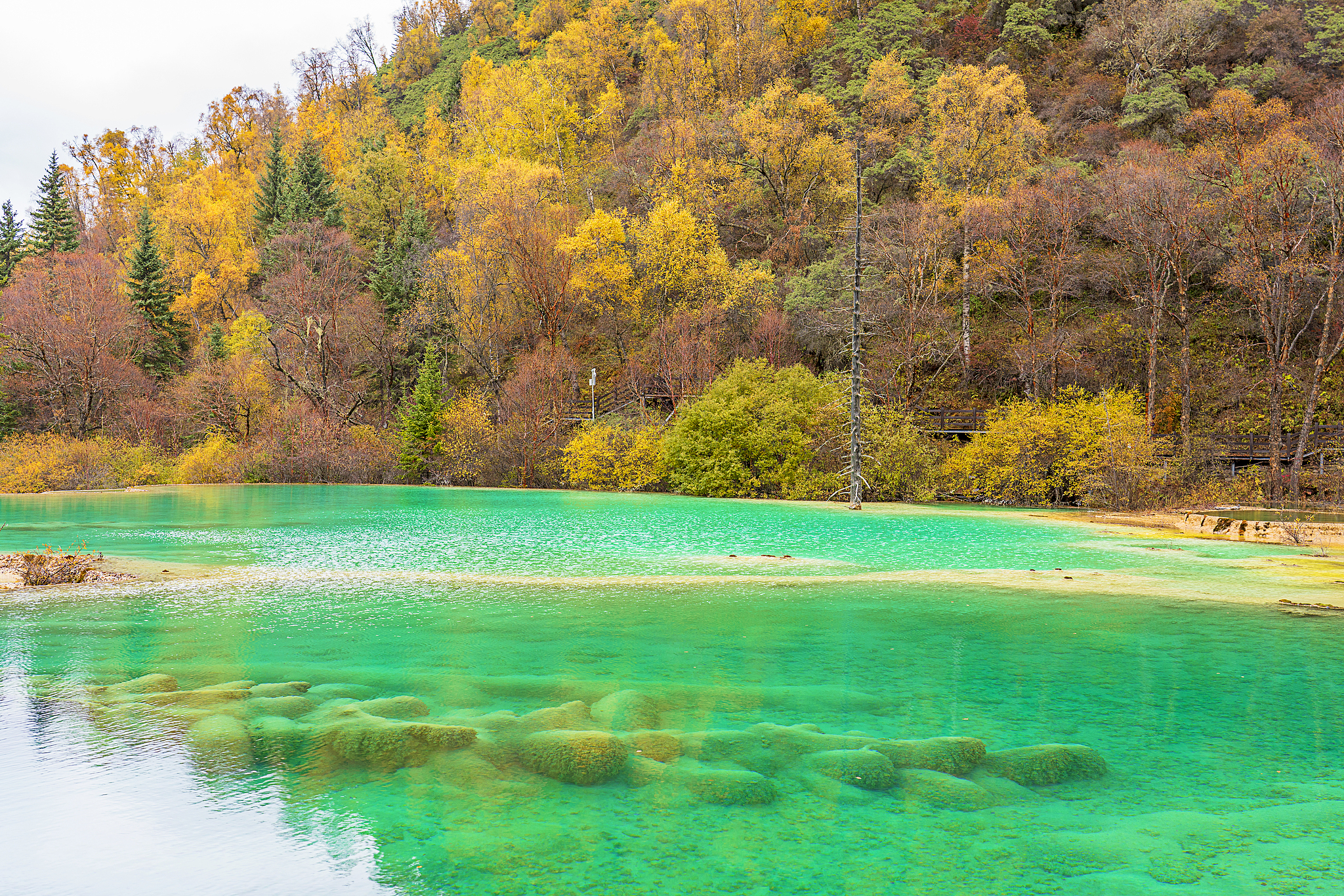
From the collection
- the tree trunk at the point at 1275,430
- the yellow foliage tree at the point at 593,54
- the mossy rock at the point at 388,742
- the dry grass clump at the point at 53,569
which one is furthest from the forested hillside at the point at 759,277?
the mossy rock at the point at 388,742

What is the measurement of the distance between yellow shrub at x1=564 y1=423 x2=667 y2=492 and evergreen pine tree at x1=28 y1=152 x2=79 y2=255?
145 feet

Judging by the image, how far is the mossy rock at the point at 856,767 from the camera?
16.4 feet

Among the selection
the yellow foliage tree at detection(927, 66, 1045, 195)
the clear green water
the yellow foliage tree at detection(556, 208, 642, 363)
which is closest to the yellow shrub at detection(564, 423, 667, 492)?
the yellow foliage tree at detection(556, 208, 642, 363)

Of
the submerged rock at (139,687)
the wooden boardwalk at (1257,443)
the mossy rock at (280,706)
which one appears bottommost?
the submerged rock at (139,687)

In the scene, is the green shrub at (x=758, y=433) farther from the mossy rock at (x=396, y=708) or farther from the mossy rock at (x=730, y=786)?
the mossy rock at (x=730, y=786)

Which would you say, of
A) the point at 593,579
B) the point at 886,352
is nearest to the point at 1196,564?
the point at 593,579

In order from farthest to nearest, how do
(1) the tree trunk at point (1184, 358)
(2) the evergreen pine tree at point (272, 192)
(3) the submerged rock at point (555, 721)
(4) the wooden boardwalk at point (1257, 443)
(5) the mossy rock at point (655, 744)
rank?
1. (2) the evergreen pine tree at point (272, 192)
2. (1) the tree trunk at point (1184, 358)
3. (4) the wooden boardwalk at point (1257, 443)
4. (3) the submerged rock at point (555, 721)
5. (5) the mossy rock at point (655, 744)

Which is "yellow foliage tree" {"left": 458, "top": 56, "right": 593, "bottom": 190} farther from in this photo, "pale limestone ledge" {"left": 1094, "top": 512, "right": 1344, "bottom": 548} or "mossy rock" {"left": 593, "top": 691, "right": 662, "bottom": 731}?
"mossy rock" {"left": 593, "top": 691, "right": 662, "bottom": 731}

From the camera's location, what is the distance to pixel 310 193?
6006 cm

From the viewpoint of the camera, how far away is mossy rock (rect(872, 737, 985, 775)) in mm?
5234

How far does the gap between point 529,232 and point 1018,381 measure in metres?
26.4

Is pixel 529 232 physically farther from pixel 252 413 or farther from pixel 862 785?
pixel 862 785

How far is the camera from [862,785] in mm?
4953

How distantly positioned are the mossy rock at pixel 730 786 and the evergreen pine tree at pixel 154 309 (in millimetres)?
53929
